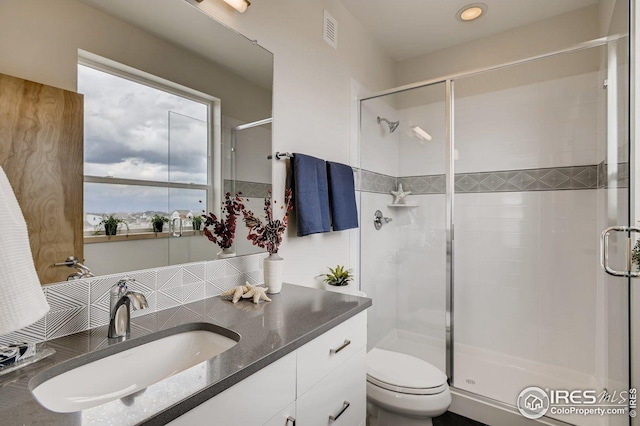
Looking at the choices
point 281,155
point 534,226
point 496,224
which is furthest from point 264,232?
point 534,226

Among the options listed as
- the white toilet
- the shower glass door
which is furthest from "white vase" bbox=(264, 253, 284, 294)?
the shower glass door

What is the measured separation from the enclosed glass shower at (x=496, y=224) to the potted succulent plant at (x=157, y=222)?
1575 millimetres

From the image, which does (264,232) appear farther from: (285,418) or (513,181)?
(513,181)

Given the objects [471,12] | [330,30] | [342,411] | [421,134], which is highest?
[471,12]

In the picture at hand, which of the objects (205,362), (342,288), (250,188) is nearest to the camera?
(205,362)

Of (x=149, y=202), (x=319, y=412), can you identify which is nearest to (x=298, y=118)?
(x=149, y=202)

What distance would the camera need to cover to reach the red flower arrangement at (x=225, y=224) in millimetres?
1298

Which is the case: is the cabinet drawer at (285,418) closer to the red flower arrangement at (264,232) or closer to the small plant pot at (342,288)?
the red flower arrangement at (264,232)

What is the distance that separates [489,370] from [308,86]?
7.76 ft

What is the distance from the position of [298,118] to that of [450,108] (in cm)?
117

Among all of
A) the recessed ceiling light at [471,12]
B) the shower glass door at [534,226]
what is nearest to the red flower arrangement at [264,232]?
the shower glass door at [534,226]

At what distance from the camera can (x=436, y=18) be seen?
90.8 inches

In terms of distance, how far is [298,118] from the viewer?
1747mm

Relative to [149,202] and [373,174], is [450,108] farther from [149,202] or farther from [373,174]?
[149,202]
